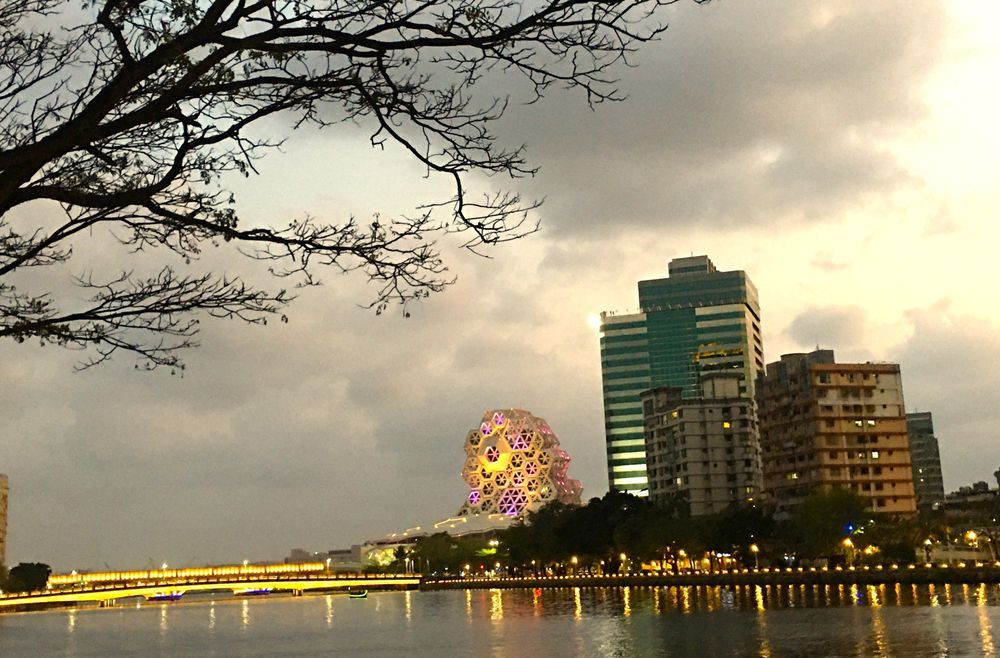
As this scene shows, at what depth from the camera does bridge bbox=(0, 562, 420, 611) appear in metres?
124

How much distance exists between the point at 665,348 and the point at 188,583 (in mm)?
75267

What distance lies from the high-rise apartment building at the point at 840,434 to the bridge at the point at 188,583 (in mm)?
59114

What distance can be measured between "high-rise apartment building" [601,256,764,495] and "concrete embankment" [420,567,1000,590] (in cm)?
4023

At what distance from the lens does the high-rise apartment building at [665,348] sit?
162875 mm

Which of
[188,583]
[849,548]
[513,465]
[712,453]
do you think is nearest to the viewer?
[849,548]

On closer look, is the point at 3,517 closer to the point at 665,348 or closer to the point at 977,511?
the point at 665,348

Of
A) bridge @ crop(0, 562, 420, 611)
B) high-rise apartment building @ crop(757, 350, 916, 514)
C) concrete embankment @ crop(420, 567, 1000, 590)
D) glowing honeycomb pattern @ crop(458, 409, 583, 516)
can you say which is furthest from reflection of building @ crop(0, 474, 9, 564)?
high-rise apartment building @ crop(757, 350, 916, 514)

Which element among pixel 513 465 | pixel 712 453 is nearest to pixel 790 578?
pixel 712 453

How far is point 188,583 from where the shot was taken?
12925cm

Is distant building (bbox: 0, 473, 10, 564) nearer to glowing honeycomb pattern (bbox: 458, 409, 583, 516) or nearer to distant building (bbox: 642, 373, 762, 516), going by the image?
glowing honeycomb pattern (bbox: 458, 409, 583, 516)

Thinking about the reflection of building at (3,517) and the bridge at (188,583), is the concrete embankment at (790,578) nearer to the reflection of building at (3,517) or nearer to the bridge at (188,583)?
the bridge at (188,583)

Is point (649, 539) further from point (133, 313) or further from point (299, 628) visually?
point (133, 313)

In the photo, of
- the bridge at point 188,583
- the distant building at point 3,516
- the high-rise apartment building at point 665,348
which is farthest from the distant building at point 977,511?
the distant building at point 3,516

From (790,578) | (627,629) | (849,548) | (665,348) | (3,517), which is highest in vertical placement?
(665,348)
